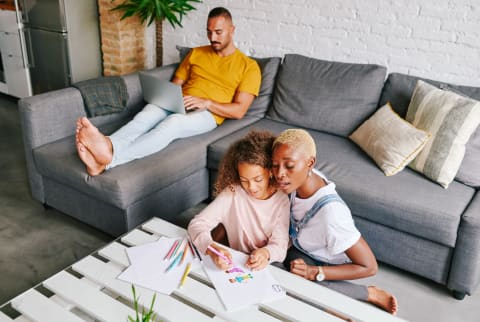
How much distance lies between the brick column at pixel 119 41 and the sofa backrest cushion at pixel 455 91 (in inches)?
90.6

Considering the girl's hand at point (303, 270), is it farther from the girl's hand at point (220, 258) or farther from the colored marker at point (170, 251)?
the colored marker at point (170, 251)

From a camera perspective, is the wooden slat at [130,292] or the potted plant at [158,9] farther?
the potted plant at [158,9]

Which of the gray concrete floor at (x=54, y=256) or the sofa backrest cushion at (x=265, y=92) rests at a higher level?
the sofa backrest cushion at (x=265, y=92)

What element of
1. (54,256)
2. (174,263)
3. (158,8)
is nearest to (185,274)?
(174,263)

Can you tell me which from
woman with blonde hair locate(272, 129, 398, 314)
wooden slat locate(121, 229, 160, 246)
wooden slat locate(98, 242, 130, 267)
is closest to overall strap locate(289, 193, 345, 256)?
woman with blonde hair locate(272, 129, 398, 314)

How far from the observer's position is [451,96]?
2.31 metres

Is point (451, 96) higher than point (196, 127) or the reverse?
higher

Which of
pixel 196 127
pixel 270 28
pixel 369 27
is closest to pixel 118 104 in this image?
pixel 196 127

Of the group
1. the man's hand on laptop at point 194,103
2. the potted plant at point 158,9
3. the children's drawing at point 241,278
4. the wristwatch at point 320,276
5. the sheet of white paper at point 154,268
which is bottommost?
the wristwatch at point 320,276

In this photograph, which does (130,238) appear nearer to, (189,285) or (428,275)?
(189,285)

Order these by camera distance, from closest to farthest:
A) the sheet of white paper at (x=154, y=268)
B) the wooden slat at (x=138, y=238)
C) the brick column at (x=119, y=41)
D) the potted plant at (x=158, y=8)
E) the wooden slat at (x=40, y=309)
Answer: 1. the wooden slat at (x=40, y=309)
2. the sheet of white paper at (x=154, y=268)
3. the wooden slat at (x=138, y=238)
4. the potted plant at (x=158, y=8)
5. the brick column at (x=119, y=41)

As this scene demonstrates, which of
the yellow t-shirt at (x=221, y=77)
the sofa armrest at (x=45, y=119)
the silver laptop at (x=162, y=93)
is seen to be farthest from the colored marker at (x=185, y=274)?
the yellow t-shirt at (x=221, y=77)

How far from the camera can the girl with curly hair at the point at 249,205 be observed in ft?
5.40

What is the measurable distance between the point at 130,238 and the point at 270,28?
2.21 metres
